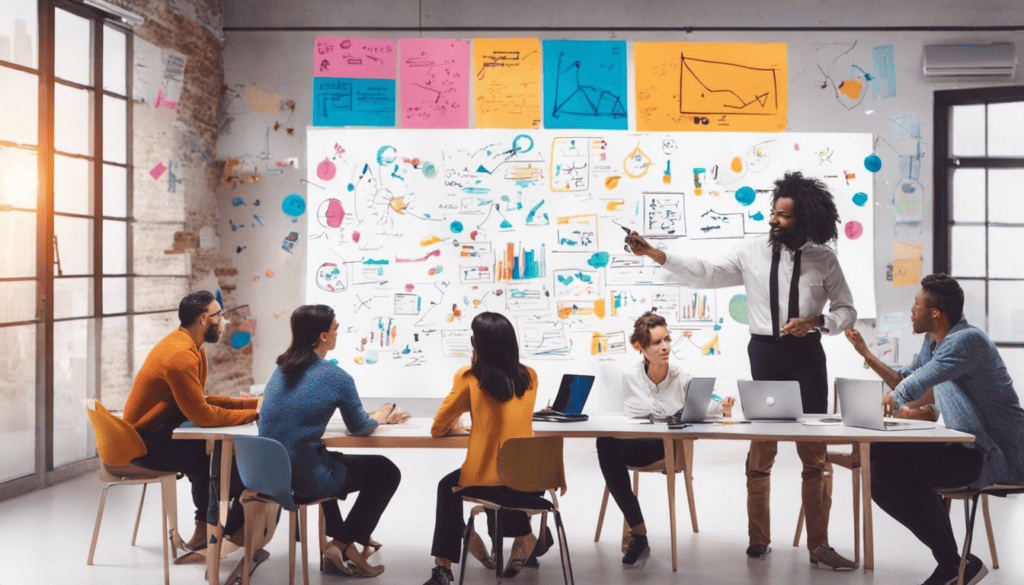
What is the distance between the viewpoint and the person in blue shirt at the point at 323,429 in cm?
318

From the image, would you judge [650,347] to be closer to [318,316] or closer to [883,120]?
[318,316]

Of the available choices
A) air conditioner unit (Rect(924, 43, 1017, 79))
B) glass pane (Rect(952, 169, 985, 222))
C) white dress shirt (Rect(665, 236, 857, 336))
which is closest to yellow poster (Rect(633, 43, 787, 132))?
air conditioner unit (Rect(924, 43, 1017, 79))

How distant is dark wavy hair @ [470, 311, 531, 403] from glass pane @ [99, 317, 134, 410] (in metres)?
3.36

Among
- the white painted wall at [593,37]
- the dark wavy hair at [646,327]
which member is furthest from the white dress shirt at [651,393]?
the white painted wall at [593,37]

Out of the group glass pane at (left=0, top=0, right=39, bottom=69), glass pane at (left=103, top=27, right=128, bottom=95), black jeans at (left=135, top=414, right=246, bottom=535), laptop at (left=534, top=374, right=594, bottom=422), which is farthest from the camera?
glass pane at (left=103, top=27, right=128, bottom=95)

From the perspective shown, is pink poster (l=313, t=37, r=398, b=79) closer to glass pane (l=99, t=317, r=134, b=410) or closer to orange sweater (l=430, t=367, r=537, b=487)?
glass pane (l=99, t=317, r=134, b=410)

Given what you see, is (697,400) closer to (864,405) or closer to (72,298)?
(864,405)

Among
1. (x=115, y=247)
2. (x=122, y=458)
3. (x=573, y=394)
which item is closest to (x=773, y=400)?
(x=573, y=394)

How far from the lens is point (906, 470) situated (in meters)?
3.29

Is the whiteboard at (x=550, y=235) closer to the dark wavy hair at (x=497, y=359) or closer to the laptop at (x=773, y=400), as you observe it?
the laptop at (x=773, y=400)

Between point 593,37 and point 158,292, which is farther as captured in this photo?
point 593,37

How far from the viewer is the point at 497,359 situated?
3256 millimetres

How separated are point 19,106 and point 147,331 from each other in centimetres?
167

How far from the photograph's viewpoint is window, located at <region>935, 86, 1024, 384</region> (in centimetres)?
607
